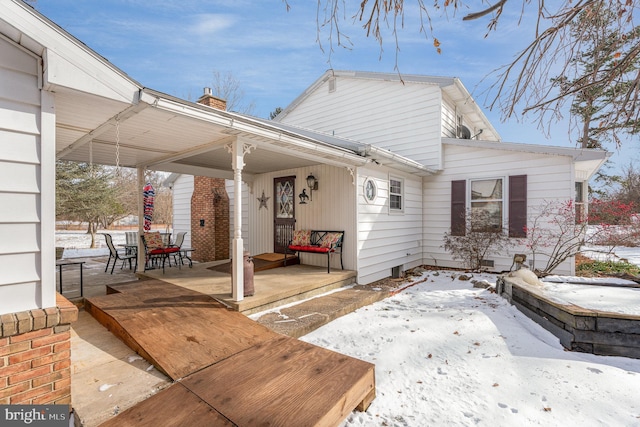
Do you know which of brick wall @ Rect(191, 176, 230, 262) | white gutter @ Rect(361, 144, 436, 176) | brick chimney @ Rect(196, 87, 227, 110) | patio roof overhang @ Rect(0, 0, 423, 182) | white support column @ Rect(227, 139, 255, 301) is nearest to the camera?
patio roof overhang @ Rect(0, 0, 423, 182)

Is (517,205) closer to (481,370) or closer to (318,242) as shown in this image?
(318,242)

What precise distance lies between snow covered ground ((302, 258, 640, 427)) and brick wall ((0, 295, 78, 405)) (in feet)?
7.14

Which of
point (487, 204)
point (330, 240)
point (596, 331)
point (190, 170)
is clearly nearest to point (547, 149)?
point (487, 204)

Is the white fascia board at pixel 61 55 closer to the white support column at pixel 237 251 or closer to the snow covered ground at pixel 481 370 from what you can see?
the white support column at pixel 237 251

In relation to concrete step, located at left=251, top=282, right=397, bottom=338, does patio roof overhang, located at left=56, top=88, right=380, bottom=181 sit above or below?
above

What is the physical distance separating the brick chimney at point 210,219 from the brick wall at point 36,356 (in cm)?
671

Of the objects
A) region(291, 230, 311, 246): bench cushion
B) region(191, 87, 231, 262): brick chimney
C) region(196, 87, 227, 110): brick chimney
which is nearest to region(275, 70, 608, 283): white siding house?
region(291, 230, 311, 246): bench cushion

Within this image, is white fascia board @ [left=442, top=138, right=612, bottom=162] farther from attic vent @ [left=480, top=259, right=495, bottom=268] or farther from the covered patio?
the covered patio

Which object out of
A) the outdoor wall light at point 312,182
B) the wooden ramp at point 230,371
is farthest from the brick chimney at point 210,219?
the wooden ramp at point 230,371

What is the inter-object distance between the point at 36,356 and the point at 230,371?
1.35 meters

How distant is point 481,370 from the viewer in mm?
2977

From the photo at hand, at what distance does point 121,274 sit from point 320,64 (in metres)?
6.81

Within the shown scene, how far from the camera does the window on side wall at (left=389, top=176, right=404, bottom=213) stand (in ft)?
24.1

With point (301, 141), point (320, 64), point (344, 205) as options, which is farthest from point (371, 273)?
point (320, 64)
